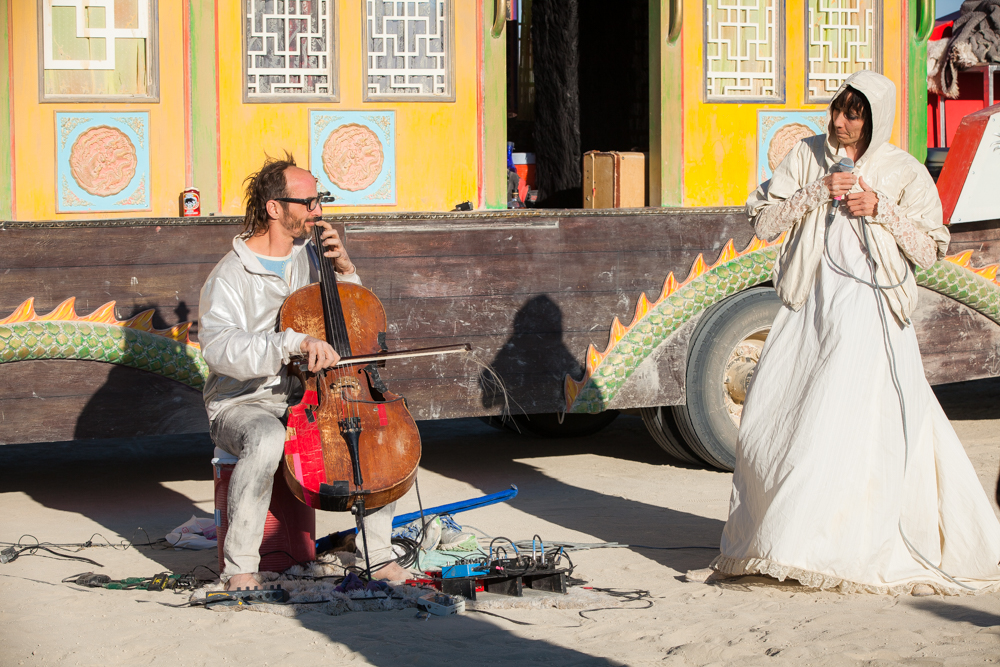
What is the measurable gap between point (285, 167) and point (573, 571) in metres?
1.89

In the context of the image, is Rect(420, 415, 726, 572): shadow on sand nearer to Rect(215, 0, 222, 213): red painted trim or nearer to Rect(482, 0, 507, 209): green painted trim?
Rect(482, 0, 507, 209): green painted trim

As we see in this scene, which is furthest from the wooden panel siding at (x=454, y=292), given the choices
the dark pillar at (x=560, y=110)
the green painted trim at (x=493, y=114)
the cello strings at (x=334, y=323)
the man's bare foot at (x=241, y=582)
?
the dark pillar at (x=560, y=110)

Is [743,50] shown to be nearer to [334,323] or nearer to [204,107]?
[204,107]

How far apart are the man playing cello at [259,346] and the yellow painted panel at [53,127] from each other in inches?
61.8

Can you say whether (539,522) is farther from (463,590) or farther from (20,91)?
(20,91)

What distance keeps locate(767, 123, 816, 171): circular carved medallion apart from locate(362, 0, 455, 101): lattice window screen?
1902 mm

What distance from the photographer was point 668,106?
638 cm

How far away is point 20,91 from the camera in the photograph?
17.9ft

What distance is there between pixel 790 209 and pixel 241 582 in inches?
92.7

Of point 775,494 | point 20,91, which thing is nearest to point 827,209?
point 775,494

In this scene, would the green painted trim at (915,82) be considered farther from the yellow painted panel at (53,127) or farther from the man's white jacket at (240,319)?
the yellow painted panel at (53,127)

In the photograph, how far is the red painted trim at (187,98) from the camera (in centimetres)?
569

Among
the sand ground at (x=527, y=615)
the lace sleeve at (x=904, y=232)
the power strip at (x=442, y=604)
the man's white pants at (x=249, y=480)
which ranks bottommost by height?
the sand ground at (x=527, y=615)

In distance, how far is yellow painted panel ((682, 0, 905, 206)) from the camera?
640 centimetres
